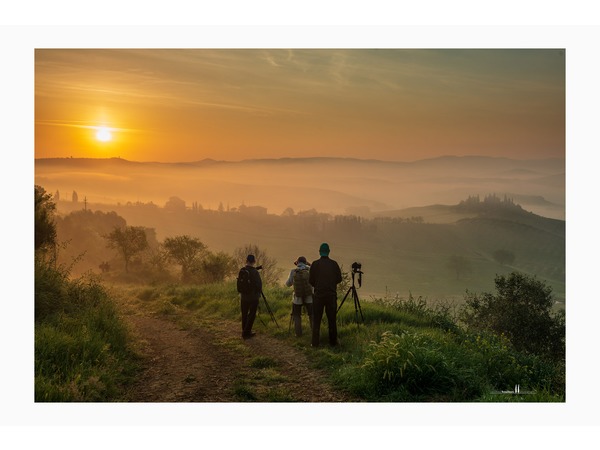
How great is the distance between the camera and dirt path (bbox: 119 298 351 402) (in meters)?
9.84

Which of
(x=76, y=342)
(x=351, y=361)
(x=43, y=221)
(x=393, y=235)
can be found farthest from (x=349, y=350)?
(x=393, y=235)

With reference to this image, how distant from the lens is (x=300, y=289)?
1383 centimetres

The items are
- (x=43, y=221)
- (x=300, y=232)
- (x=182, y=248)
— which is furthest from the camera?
(x=182, y=248)

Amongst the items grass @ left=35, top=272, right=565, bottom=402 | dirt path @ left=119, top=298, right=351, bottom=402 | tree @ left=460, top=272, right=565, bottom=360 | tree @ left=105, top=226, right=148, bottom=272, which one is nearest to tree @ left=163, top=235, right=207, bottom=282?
tree @ left=105, top=226, right=148, bottom=272

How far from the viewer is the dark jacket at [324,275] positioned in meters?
12.3

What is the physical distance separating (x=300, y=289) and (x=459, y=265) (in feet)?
156

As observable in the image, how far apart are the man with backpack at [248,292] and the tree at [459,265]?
149 feet

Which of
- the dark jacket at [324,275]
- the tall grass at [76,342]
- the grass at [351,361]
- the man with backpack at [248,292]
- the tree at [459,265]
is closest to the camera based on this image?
the tall grass at [76,342]

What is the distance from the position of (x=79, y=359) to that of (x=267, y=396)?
3397 millimetres

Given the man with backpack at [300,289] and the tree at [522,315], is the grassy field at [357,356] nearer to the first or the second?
the man with backpack at [300,289]

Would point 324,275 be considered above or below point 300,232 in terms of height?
below

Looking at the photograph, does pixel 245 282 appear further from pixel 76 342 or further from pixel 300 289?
pixel 76 342
